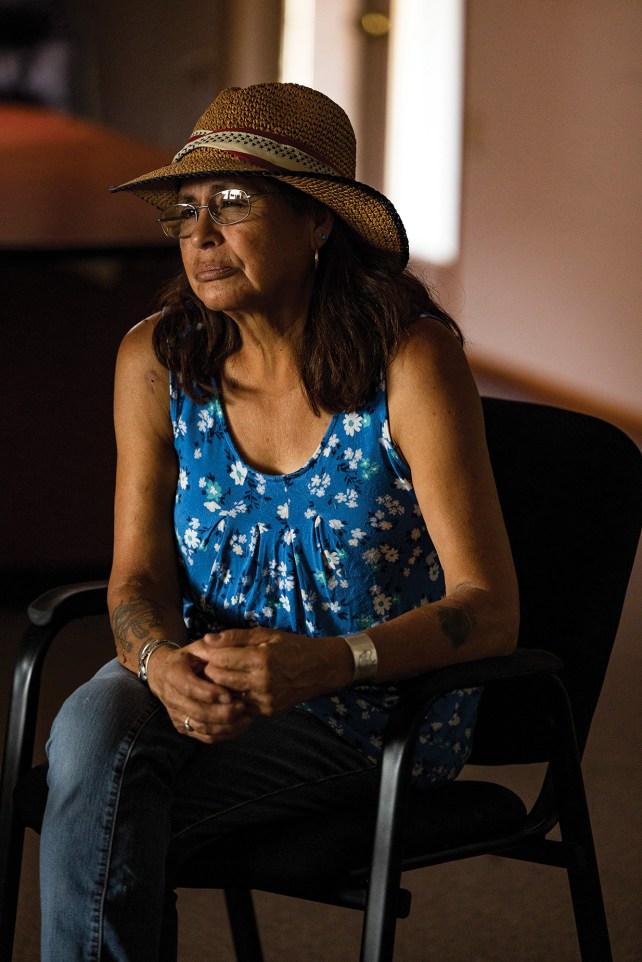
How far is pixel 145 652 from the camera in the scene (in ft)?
5.04

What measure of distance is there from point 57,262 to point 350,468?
6.77 feet

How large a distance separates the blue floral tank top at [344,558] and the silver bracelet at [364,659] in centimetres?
17

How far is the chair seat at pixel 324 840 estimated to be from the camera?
4.40 feet

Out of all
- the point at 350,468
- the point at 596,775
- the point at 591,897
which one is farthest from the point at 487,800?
the point at 596,775

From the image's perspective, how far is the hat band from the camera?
1.55 meters

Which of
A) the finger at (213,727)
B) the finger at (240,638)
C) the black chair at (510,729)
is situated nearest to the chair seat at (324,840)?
the black chair at (510,729)

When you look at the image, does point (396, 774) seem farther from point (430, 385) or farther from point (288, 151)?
point (288, 151)

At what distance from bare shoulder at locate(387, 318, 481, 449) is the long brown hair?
25 mm

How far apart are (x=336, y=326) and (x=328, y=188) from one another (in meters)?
0.18

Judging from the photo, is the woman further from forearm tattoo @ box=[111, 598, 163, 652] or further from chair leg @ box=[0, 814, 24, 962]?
chair leg @ box=[0, 814, 24, 962]

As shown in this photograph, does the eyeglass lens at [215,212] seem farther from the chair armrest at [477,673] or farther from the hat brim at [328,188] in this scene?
the chair armrest at [477,673]

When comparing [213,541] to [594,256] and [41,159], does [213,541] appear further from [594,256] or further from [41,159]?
[41,159]

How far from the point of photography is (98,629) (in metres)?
3.41

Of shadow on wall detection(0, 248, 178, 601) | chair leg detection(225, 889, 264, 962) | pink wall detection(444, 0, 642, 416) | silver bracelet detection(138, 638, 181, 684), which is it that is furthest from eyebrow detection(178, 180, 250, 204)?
pink wall detection(444, 0, 642, 416)
